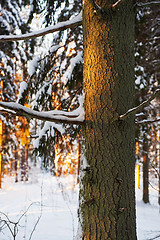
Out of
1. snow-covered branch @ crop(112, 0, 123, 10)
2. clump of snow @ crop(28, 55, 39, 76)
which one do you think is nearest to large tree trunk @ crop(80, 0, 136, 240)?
snow-covered branch @ crop(112, 0, 123, 10)

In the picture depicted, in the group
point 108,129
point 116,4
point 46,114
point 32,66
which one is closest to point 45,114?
point 46,114

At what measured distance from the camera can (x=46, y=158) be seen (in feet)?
11.2

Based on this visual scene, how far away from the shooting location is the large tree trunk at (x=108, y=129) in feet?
5.37

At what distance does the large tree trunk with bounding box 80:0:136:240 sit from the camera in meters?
1.64

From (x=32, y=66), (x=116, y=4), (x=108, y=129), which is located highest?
(x=116, y=4)

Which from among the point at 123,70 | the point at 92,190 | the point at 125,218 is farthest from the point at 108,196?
the point at 123,70

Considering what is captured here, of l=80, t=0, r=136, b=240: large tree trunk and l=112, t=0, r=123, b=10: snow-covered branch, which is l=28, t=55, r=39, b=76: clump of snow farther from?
l=112, t=0, r=123, b=10: snow-covered branch

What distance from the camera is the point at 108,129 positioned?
1704 mm

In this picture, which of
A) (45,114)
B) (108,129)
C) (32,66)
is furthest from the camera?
(32,66)

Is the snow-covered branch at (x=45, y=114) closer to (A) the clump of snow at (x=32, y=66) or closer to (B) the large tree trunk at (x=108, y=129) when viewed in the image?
(B) the large tree trunk at (x=108, y=129)

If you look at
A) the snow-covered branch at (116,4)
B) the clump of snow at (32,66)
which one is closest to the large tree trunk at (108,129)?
the snow-covered branch at (116,4)

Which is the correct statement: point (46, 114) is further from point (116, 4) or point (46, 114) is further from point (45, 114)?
point (116, 4)

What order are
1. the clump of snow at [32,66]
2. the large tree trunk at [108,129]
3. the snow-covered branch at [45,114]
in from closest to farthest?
the snow-covered branch at [45,114] → the large tree trunk at [108,129] → the clump of snow at [32,66]

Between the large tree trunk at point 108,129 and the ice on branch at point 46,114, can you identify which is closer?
the ice on branch at point 46,114
